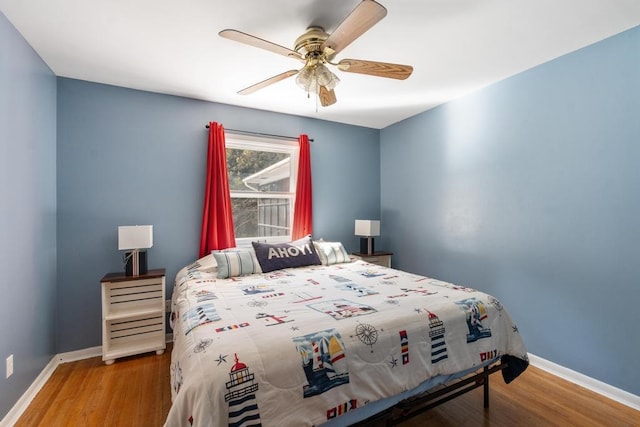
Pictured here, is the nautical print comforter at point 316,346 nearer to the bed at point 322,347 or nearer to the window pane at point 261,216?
the bed at point 322,347

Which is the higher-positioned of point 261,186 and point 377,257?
point 261,186

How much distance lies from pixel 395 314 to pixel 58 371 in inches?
113

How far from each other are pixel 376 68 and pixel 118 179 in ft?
8.61

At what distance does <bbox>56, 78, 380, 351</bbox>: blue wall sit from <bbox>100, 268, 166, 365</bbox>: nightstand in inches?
10.0

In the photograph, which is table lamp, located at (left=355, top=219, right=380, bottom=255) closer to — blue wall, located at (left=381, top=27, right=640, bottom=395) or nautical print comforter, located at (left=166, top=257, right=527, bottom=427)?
blue wall, located at (left=381, top=27, right=640, bottom=395)

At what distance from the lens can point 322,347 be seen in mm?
1354

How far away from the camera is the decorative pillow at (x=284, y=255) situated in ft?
9.39

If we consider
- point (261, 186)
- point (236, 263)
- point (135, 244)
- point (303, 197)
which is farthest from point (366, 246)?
point (135, 244)

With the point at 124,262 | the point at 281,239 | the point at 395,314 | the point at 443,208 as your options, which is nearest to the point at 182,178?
the point at 124,262

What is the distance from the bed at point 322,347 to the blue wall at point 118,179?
3.35 ft

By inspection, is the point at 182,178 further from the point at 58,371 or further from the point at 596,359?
the point at 596,359

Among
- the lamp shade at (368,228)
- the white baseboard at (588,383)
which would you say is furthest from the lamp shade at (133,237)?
the white baseboard at (588,383)

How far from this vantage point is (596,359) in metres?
2.18

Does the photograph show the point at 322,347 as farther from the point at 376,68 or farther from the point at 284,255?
the point at 376,68
